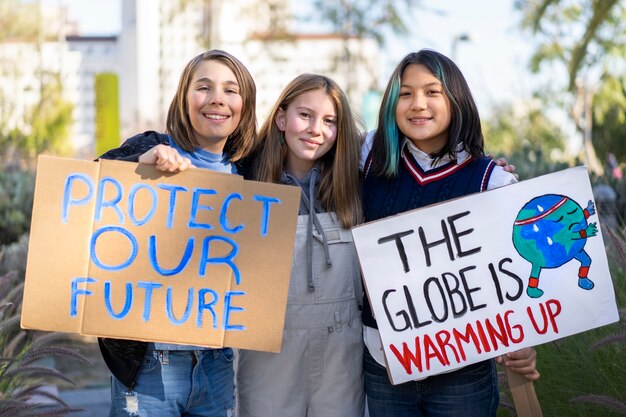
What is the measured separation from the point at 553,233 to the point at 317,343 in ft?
2.90

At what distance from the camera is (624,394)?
12.0ft

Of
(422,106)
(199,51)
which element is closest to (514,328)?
(422,106)

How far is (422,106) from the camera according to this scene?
309cm

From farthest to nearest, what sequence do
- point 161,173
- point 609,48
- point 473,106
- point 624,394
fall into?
point 609,48 < point 624,394 < point 473,106 < point 161,173

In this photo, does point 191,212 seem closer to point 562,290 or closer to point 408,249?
point 408,249

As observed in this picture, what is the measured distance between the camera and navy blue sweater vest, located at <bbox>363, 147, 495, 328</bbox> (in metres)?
3.11

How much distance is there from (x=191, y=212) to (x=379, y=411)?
0.92m

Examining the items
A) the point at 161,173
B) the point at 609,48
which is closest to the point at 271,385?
the point at 161,173

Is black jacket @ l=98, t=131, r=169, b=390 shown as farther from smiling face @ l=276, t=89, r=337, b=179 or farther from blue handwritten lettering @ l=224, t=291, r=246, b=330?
smiling face @ l=276, t=89, r=337, b=179

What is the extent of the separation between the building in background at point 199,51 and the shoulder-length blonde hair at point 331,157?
13.7 meters

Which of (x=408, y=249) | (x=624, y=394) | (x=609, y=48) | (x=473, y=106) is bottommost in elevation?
(x=624, y=394)

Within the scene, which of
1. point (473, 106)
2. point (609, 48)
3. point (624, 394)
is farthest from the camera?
point (609, 48)

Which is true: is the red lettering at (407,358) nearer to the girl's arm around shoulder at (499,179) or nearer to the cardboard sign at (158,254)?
the cardboard sign at (158,254)

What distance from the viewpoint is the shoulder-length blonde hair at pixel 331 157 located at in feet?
10.6
